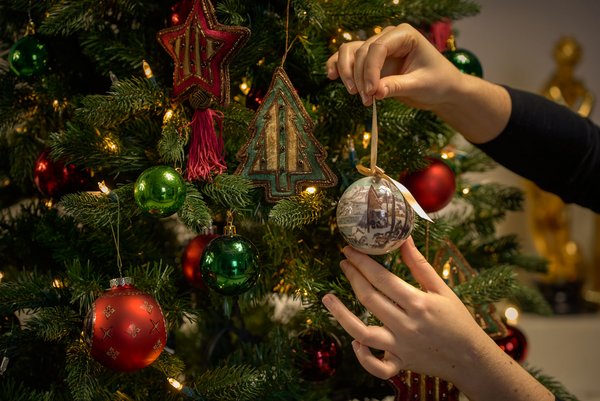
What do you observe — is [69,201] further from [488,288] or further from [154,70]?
[488,288]

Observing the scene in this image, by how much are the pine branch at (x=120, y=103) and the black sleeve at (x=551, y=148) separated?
0.49 m

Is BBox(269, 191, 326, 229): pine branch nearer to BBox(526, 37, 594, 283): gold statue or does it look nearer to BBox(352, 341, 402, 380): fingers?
Answer: BBox(352, 341, 402, 380): fingers

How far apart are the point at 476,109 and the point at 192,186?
0.41 metres

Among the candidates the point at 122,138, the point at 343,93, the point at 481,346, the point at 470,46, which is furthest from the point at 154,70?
the point at 470,46

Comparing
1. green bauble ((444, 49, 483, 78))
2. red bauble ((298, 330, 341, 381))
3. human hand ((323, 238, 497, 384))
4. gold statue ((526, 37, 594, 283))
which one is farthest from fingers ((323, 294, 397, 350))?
gold statue ((526, 37, 594, 283))

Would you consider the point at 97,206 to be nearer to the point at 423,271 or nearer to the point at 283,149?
the point at 283,149

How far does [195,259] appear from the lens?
65cm

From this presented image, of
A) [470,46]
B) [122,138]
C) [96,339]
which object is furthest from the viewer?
[470,46]

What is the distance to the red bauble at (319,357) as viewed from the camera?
26.8 inches

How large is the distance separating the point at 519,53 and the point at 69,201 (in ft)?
5.96

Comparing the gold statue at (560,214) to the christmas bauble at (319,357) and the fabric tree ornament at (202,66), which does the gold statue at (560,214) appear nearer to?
the christmas bauble at (319,357)

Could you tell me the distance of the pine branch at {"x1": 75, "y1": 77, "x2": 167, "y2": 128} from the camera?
567mm

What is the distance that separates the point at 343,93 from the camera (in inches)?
26.1

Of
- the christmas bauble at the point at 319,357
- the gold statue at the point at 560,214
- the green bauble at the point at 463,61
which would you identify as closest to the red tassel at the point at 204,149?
the christmas bauble at the point at 319,357
